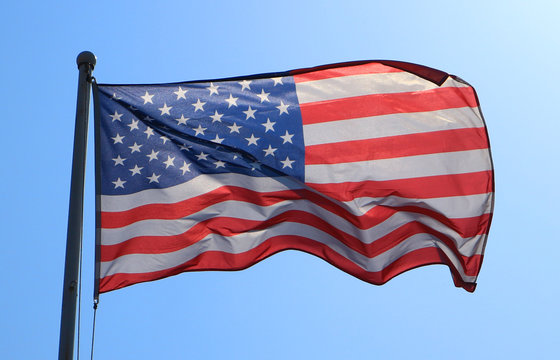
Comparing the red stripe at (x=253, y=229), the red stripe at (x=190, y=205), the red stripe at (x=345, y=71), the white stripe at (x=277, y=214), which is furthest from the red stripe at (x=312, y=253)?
the red stripe at (x=345, y=71)

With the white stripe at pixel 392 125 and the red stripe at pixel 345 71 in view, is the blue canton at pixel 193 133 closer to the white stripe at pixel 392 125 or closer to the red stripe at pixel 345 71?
the white stripe at pixel 392 125

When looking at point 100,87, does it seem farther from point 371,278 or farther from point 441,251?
point 441,251

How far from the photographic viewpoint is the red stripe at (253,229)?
948 centimetres

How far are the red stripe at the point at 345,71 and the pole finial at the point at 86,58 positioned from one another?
297 centimetres

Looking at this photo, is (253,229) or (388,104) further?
(388,104)

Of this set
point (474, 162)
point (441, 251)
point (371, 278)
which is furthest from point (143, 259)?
point (474, 162)

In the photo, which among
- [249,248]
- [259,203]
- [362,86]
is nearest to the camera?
[249,248]

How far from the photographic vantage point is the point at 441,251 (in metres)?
10.3

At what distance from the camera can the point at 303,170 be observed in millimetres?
10180

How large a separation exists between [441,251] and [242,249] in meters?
2.75

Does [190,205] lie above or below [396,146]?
below

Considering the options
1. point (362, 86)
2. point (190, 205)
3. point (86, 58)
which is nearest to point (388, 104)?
point (362, 86)

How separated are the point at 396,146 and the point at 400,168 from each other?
32cm

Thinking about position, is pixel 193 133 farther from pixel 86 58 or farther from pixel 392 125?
pixel 392 125
